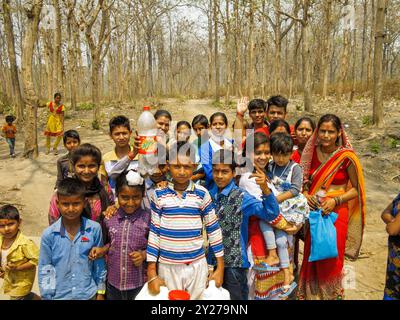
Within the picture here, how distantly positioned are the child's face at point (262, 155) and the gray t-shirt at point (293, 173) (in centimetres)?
11

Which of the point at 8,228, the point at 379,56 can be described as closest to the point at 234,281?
the point at 8,228

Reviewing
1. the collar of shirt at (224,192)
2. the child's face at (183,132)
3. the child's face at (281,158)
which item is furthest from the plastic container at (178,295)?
the child's face at (183,132)

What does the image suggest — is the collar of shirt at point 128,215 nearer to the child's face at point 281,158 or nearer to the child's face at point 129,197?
the child's face at point 129,197

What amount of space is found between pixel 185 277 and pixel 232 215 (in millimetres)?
526

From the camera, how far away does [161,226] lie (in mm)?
2098

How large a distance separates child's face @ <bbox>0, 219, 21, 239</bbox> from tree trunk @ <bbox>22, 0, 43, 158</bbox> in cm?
616

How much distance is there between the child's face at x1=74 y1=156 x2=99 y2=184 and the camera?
239cm

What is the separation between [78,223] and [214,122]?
1.63 m

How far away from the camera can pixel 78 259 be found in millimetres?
2100

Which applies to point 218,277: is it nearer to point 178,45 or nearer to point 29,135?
point 29,135

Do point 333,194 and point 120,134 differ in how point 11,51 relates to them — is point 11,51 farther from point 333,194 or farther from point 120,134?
point 333,194

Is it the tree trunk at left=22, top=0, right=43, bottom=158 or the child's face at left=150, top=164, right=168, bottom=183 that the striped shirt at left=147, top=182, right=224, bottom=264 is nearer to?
the child's face at left=150, top=164, right=168, bottom=183

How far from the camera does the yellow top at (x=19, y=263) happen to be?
7.86 ft

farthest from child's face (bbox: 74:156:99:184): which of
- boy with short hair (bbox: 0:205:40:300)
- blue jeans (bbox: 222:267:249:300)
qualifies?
blue jeans (bbox: 222:267:249:300)
